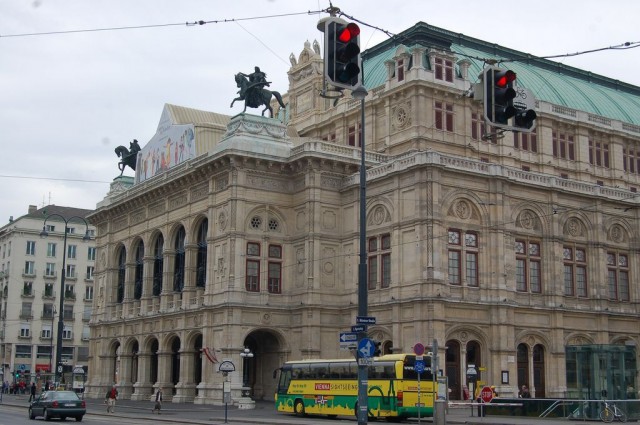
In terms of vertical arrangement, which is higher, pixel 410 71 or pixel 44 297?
pixel 410 71

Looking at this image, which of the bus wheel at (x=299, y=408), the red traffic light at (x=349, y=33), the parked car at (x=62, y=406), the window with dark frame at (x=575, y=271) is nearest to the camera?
the red traffic light at (x=349, y=33)

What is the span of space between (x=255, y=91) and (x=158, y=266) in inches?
663

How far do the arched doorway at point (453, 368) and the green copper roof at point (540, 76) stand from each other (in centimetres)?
2225

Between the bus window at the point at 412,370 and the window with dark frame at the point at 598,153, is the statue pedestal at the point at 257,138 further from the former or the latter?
the window with dark frame at the point at 598,153

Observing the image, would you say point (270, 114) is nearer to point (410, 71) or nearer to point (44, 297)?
point (410, 71)

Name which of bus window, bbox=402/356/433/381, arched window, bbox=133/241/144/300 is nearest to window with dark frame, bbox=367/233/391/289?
bus window, bbox=402/356/433/381

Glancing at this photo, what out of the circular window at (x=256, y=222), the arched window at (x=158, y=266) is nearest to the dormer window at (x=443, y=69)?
the circular window at (x=256, y=222)

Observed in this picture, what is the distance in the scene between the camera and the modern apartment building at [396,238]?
5247cm

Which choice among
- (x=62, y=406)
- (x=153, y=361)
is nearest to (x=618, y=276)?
(x=153, y=361)

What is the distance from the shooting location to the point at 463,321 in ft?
169

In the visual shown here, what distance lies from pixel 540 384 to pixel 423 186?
14991 millimetres

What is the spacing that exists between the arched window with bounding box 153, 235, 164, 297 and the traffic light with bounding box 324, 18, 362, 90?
175ft

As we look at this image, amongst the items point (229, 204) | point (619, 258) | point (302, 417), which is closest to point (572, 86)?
point (619, 258)

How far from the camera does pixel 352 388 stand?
41.2 meters
